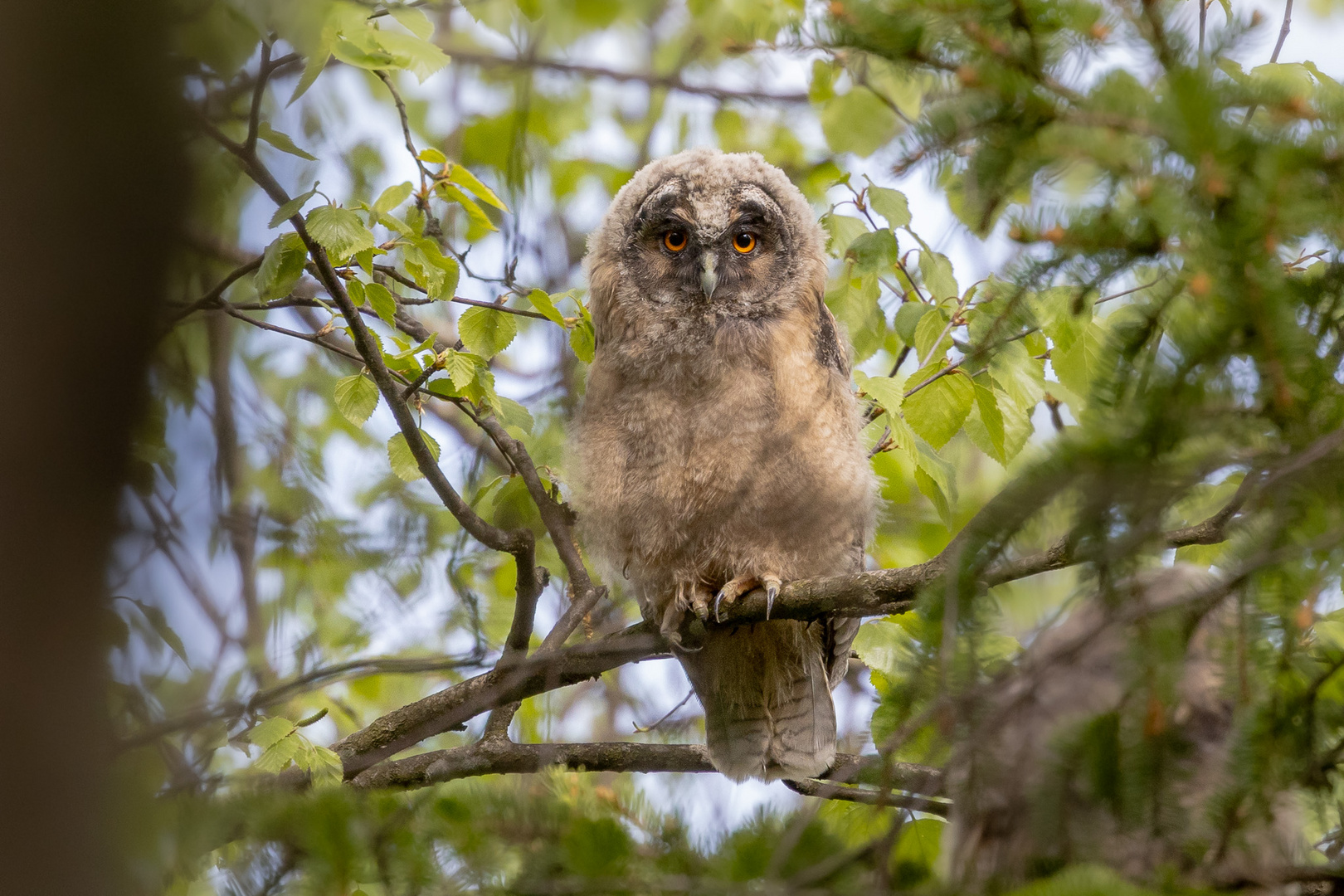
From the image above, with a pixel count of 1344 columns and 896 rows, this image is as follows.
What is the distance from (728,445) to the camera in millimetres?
3812

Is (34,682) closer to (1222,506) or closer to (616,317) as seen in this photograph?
(1222,506)

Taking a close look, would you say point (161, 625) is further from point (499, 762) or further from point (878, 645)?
point (878, 645)

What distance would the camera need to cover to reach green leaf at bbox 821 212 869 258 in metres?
4.11

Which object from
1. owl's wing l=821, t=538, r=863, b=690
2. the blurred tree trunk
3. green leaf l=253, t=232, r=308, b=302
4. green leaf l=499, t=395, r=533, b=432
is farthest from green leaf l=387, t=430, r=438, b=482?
the blurred tree trunk

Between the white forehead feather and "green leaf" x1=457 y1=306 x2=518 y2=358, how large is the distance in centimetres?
106

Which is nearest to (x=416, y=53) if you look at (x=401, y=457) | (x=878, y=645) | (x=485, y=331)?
(x=485, y=331)

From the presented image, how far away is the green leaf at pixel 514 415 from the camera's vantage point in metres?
3.54

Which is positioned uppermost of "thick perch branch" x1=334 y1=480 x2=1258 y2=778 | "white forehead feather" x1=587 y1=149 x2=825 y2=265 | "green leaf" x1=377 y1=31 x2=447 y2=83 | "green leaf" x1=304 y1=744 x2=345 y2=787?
"white forehead feather" x1=587 y1=149 x2=825 y2=265

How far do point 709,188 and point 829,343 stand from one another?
0.82 meters

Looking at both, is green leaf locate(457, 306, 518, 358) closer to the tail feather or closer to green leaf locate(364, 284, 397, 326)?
green leaf locate(364, 284, 397, 326)

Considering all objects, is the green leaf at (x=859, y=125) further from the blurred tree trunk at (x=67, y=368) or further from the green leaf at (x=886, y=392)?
the blurred tree trunk at (x=67, y=368)

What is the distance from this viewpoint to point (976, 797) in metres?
1.60

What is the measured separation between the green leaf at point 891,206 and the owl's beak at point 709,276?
66 centimetres

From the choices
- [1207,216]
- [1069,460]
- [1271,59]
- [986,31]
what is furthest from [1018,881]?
[1271,59]
